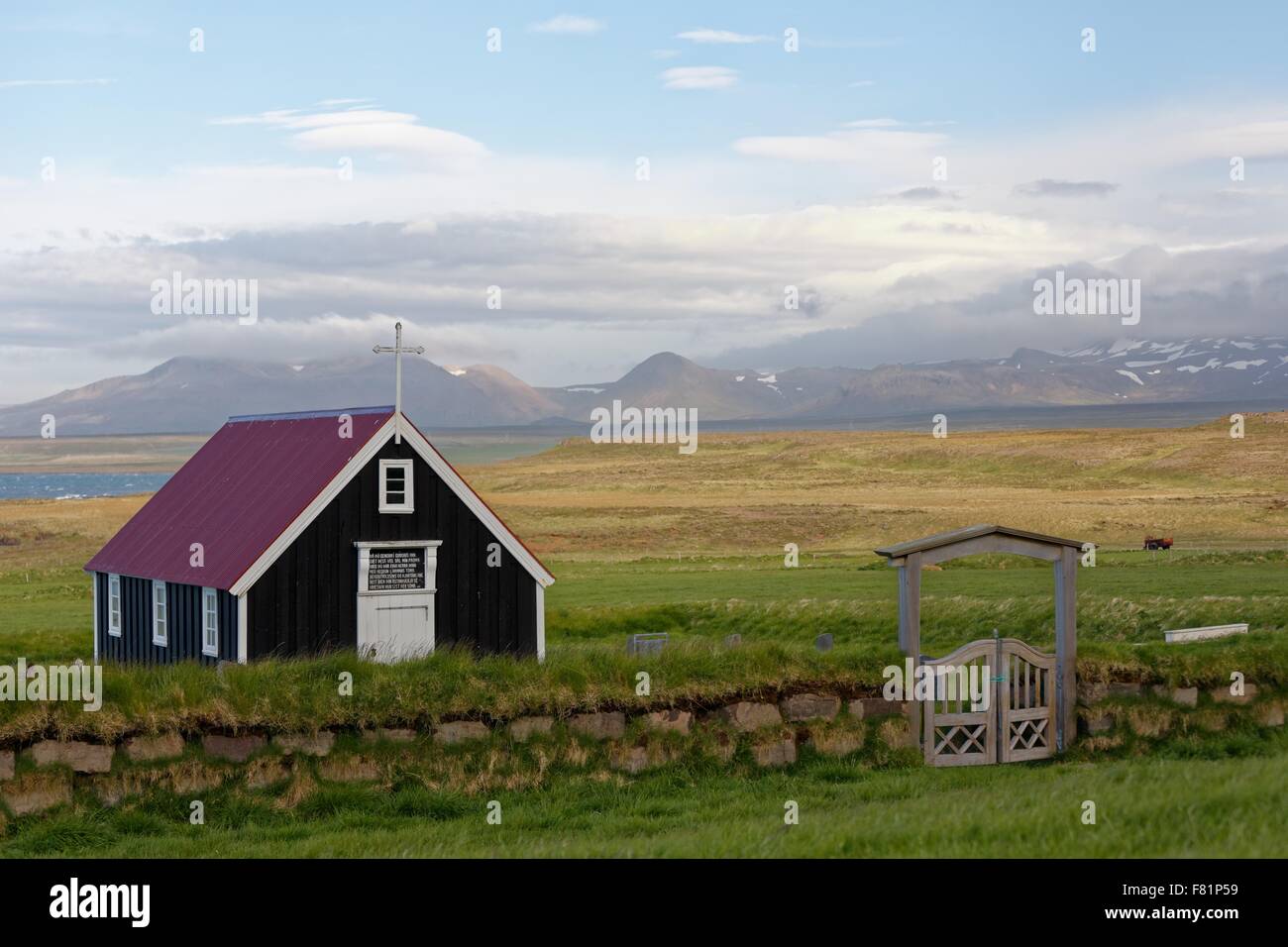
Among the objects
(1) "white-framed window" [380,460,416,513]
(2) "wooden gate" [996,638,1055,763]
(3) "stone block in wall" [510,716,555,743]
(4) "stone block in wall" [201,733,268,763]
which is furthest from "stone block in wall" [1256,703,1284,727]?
(4) "stone block in wall" [201,733,268,763]

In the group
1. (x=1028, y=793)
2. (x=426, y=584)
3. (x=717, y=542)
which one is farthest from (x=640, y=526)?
(x=1028, y=793)

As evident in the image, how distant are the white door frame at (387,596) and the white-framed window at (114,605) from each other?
237 inches

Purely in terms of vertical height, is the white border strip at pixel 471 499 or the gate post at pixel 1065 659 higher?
the white border strip at pixel 471 499

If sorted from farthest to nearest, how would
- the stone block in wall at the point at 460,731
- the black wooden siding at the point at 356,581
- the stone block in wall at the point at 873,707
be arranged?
the black wooden siding at the point at 356,581
the stone block in wall at the point at 873,707
the stone block in wall at the point at 460,731

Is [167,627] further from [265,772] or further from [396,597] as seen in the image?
[265,772]

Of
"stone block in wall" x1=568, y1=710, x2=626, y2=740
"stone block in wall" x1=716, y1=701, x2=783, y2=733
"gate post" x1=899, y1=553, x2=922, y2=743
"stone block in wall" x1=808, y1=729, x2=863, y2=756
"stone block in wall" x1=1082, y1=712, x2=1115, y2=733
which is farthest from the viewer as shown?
"stone block in wall" x1=1082, y1=712, x2=1115, y2=733

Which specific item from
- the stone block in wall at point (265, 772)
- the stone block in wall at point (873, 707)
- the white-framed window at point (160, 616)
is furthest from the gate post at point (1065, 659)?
the white-framed window at point (160, 616)

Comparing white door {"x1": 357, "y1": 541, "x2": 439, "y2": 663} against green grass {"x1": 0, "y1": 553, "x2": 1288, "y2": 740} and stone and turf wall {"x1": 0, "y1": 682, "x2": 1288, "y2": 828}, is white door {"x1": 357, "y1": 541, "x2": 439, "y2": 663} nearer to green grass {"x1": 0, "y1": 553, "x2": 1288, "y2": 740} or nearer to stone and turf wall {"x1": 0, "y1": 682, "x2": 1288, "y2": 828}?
green grass {"x1": 0, "y1": 553, "x2": 1288, "y2": 740}

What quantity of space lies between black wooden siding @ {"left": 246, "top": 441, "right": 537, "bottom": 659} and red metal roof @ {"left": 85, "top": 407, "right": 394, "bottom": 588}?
2.00 ft

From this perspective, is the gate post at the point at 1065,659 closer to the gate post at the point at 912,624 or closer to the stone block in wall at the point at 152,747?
the gate post at the point at 912,624

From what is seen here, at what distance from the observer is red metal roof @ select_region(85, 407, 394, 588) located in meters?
25.4

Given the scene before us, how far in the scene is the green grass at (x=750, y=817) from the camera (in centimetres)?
1141
